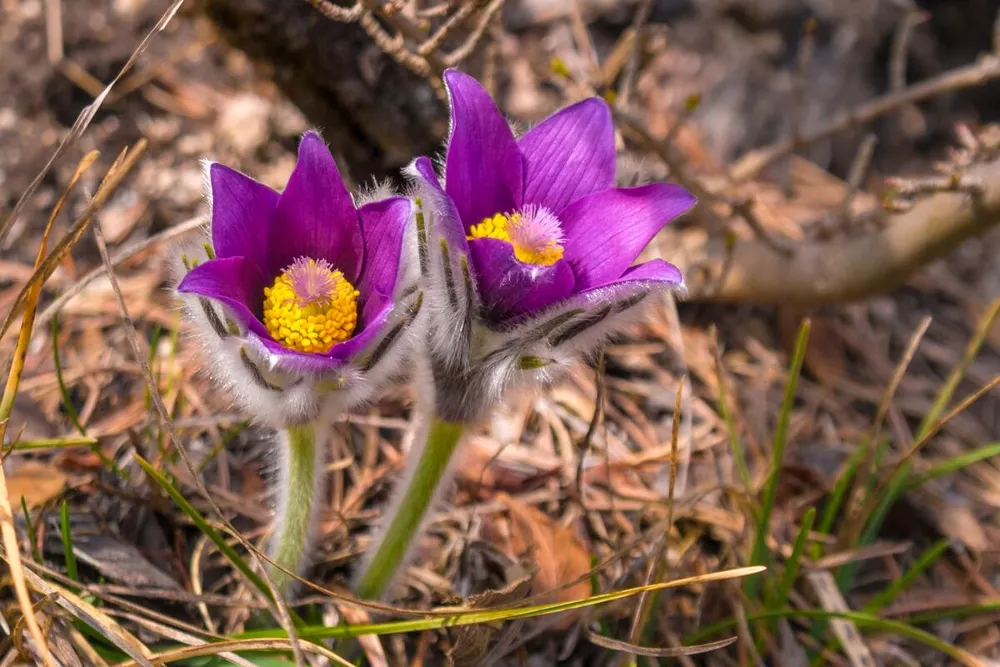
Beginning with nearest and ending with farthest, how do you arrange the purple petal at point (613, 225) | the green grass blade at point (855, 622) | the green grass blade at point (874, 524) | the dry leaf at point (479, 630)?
the purple petal at point (613, 225) → the dry leaf at point (479, 630) → the green grass blade at point (855, 622) → the green grass blade at point (874, 524)

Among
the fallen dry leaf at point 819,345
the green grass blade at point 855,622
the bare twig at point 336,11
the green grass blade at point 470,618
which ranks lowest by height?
the green grass blade at point 855,622

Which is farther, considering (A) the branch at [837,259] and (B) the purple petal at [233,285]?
(A) the branch at [837,259]

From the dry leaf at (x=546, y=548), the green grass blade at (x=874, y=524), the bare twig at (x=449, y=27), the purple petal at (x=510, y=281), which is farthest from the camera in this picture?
the green grass blade at (x=874, y=524)

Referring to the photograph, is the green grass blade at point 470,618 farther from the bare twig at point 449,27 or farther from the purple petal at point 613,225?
the bare twig at point 449,27

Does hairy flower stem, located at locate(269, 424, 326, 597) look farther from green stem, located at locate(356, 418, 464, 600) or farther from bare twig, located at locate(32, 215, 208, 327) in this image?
bare twig, located at locate(32, 215, 208, 327)

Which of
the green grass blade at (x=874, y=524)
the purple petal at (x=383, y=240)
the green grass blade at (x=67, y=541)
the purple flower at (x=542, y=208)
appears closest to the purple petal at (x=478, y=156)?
the purple flower at (x=542, y=208)

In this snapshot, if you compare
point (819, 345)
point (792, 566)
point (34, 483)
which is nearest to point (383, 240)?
point (34, 483)
